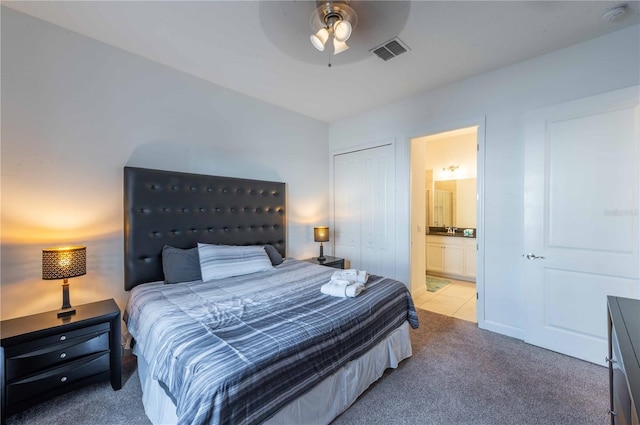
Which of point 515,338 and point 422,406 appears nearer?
point 422,406

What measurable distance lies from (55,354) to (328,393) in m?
1.82

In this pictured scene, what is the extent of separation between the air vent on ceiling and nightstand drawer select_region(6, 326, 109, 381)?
3.17 meters

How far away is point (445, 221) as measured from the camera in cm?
536

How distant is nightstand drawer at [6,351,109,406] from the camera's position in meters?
1.58

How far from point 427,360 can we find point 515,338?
3.72 feet

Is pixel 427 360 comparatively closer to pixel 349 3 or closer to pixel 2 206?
pixel 349 3

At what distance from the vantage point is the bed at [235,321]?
115 cm

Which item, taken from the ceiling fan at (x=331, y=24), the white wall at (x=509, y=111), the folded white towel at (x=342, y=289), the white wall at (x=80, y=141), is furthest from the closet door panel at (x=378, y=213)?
the white wall at (x=80, y=141)

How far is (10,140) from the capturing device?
191 cm

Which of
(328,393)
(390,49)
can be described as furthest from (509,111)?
(328,393)

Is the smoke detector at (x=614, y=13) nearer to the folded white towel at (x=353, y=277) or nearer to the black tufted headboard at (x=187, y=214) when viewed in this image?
the folded white towel at (x=353, y=277)

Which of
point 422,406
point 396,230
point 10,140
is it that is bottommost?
point 422,406

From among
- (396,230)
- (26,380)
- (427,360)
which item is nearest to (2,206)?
(26,380)

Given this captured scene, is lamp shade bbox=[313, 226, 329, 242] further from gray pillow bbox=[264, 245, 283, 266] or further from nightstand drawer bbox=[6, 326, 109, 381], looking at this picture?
nightstand drawer bbox=[6, 326, 109, 381]
